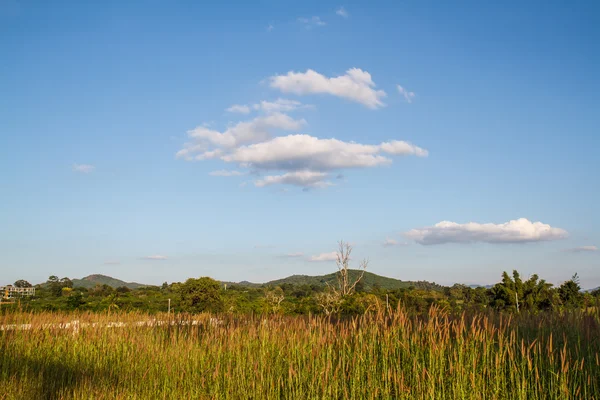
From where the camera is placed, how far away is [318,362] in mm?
5969

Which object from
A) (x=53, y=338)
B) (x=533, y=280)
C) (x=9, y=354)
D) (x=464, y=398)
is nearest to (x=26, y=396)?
(x=9, y=354)

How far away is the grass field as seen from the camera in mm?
5488

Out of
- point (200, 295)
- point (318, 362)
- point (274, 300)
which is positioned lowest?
point (274, 300)

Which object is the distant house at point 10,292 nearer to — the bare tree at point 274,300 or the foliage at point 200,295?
the foliage at point 200,295

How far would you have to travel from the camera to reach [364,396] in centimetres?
552

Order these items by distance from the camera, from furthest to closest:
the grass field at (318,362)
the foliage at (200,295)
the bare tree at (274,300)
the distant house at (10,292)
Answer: the foliage at (200,295), the bare tree at (274,300), the distant house at (10,292), the grass field at (318,362)

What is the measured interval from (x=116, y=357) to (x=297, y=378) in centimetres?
373

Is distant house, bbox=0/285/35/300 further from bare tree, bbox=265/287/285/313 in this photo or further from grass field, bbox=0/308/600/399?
bare tree, bbox=265/287/285/313

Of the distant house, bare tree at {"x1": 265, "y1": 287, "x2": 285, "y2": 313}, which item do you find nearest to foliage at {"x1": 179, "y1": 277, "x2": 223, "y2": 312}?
bare tree at {"x1": 265, "y1": 287, "x2": 285, "y2": 313}

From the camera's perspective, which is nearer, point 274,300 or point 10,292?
point 274,300

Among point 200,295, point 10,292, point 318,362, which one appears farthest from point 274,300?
point 318,362

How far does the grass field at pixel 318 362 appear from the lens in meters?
5.49

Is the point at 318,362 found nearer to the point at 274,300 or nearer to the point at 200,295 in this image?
the point at 200,295

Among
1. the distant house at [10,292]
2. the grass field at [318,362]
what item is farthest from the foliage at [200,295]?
the grass field at [318,362]
